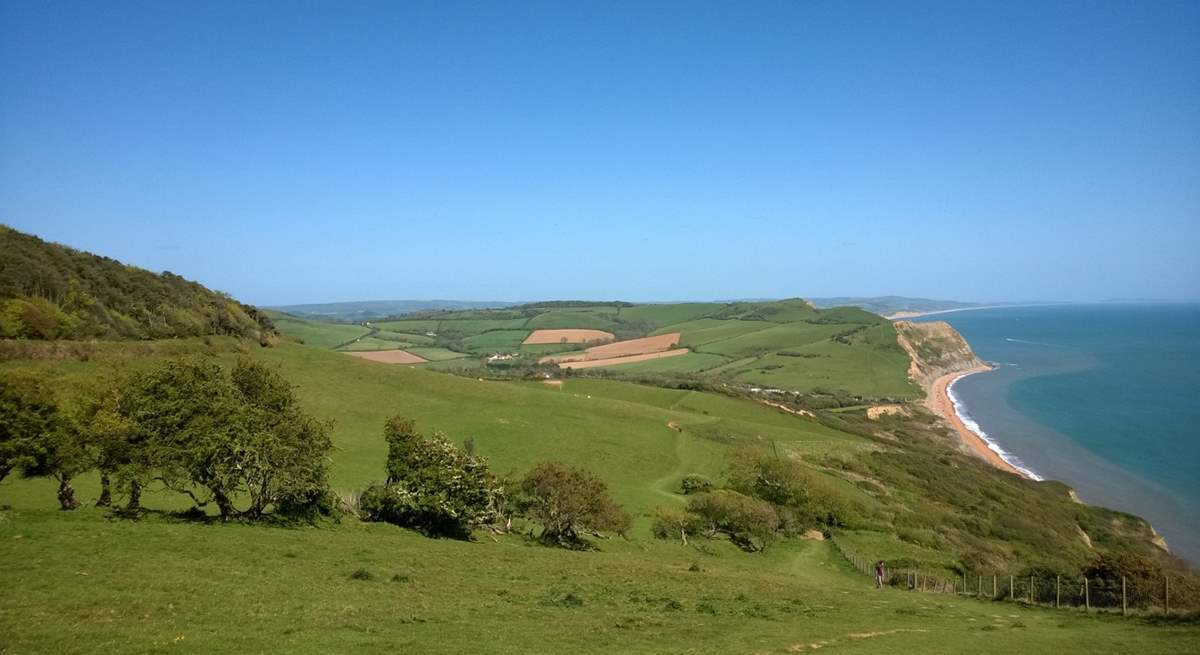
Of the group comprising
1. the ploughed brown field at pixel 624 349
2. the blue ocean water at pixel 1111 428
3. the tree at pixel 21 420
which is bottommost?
the blue ocean water at pixel 1111 428

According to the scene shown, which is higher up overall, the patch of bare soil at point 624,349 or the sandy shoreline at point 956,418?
the patch of bare soil at point 624,349

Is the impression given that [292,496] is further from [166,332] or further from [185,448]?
[166,332]

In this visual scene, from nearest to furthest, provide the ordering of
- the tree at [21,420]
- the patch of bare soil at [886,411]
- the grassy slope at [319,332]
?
the tree at [21,420] < the patch of bare soil at [886,411] < the grassy slope at [319,332]

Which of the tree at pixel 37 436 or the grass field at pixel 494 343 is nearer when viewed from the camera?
the tree at pixel 37 436

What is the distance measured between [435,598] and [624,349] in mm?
157591

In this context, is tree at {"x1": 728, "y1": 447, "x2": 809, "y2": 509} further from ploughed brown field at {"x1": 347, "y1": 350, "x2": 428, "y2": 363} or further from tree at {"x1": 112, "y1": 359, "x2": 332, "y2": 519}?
ploughed brown field at {"x1": 347, "y1": 350, "x2": 428, "y2": 363}

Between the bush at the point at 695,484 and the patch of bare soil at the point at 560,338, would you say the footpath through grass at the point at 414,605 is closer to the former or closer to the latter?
the bush at the point at 695,484

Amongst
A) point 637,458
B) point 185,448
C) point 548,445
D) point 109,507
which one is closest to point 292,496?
point 185,448

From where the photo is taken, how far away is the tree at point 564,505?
36.2m

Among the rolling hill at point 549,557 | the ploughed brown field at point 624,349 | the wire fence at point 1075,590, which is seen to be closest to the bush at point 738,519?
the rolling hill at point 549,557

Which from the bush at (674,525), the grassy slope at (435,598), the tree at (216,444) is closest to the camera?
the grassy slope at (435,598)

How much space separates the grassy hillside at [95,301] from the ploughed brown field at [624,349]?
314ft

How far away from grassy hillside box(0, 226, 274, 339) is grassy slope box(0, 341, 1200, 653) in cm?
2452

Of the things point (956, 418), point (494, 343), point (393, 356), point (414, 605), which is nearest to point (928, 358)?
point (956, 418)
